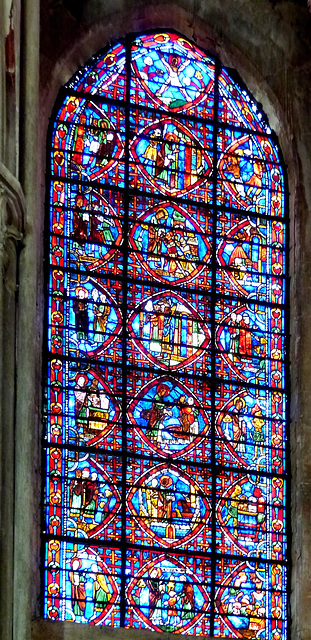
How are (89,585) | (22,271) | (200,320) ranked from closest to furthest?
(22,271) → (89,585) → (200,320)

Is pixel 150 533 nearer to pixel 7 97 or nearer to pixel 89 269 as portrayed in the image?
pixel 89 269

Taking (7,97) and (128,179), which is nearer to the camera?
(7,97)

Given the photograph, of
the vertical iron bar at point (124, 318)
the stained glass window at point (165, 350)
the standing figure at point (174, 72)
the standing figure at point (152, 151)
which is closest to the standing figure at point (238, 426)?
the stained glass window at point (165, 350)

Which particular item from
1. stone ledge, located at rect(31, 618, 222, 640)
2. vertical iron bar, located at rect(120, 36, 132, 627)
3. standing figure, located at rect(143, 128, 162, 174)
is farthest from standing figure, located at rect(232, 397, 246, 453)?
standing figure, located at rect(143, 128, 162, 174)

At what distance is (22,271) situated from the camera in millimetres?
17656

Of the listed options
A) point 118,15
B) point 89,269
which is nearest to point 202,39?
point 118,15

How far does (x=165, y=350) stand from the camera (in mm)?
19859

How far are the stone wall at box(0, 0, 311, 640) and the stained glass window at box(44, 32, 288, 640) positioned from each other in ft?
0.48

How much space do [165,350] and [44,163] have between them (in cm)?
181

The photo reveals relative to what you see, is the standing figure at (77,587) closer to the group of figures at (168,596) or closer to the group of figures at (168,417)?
the group of figures at (168,596)

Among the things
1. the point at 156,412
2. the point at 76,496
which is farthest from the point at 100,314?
the point at 76,496

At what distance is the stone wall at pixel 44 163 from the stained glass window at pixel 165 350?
5.8 inches

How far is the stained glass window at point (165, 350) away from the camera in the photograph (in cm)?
1912

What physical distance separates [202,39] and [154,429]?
11.9 ft
